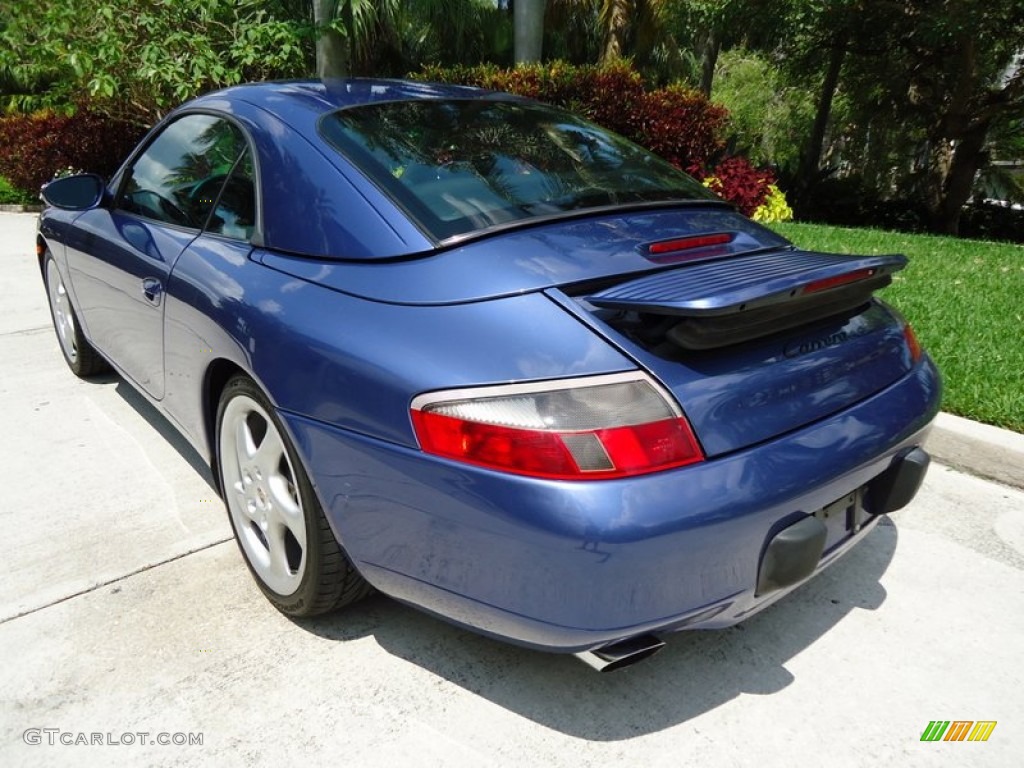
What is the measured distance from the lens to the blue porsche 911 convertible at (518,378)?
5.11ft

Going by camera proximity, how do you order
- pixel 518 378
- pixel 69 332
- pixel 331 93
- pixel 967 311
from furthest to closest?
pixel 967 311 → pixel 69 332 → pixel 331 93 → pixel 518 378

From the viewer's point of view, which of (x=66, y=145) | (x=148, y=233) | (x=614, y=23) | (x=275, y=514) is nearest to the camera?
(x=275, y=514)

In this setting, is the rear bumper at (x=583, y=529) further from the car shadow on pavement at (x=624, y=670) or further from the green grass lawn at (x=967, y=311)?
the green grass lawn at (x=967, y=311)

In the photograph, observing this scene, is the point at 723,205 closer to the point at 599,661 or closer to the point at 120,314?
the point at 599,661

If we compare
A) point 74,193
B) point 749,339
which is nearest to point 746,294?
point 749,339

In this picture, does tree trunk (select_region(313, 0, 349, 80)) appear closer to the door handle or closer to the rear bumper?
the door handle

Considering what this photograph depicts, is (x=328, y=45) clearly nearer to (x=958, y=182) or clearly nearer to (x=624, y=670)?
(x=624, y=670)

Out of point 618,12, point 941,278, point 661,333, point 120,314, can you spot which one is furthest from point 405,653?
point 618,12

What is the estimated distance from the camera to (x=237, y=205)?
2398 millimetres

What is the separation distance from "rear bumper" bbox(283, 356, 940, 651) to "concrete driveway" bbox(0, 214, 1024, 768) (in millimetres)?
309

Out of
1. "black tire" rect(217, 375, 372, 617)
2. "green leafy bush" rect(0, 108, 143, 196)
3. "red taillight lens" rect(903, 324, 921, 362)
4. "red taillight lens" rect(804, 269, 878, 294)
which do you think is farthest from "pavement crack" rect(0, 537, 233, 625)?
"green leafy bush" rect(0, 108, 143, 196)

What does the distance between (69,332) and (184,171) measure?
1862 millimetres

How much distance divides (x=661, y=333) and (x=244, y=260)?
1.25m

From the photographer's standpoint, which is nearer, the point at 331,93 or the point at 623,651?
the point at 623,651
